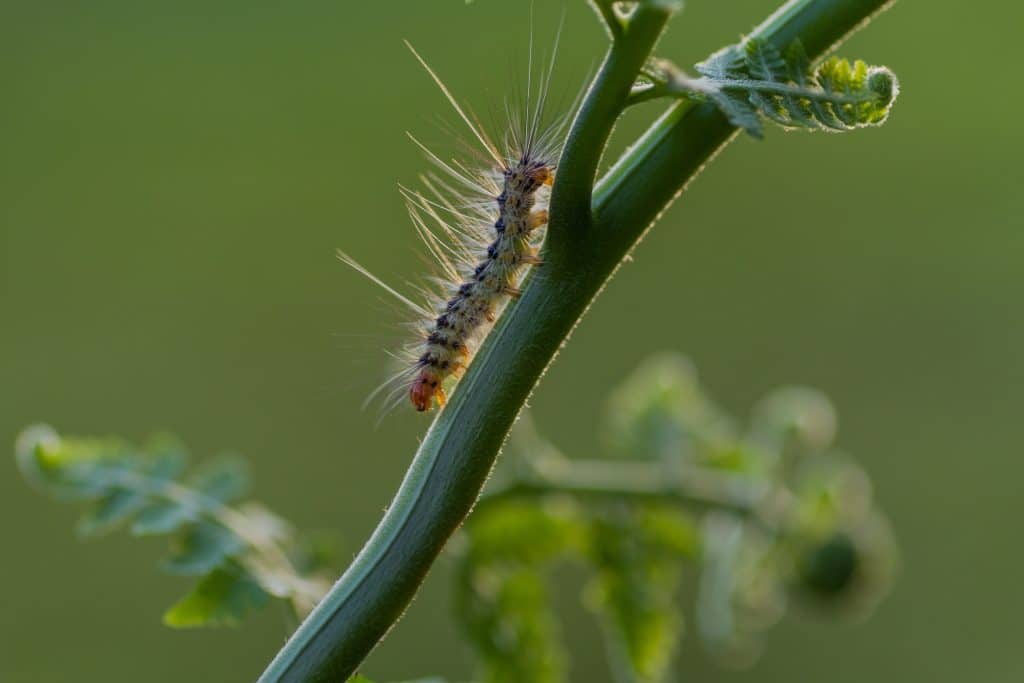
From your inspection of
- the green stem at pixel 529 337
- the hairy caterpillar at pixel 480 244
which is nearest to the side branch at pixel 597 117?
the green stem at pixel 529 337

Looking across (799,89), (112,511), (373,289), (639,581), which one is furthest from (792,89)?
(373,289)

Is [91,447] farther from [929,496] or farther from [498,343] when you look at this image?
[929,496]

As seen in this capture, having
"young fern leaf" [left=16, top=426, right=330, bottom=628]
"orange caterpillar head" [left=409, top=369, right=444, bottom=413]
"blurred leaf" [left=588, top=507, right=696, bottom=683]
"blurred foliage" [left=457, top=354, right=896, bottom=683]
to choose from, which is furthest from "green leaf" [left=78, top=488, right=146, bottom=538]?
"blurred leaf" [left=588, top=507, right=696, bottom=683]

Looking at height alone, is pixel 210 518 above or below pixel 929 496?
below

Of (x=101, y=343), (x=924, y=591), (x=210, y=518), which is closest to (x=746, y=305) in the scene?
(x=924, y=591)

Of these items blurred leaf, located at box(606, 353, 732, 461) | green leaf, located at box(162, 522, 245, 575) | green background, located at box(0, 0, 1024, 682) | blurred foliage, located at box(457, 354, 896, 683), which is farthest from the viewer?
green background, located at box(0, 0, 1024, 682)

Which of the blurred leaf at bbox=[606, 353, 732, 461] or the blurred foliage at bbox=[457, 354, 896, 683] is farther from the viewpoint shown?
the blurred leaf at bbox=[606, 353, 732, 461]

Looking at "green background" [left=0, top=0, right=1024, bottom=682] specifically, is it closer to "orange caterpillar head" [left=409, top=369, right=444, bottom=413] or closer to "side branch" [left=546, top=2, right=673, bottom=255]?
"orange caterpillar head" [left=409, top=369, right=444, bottom=413]
